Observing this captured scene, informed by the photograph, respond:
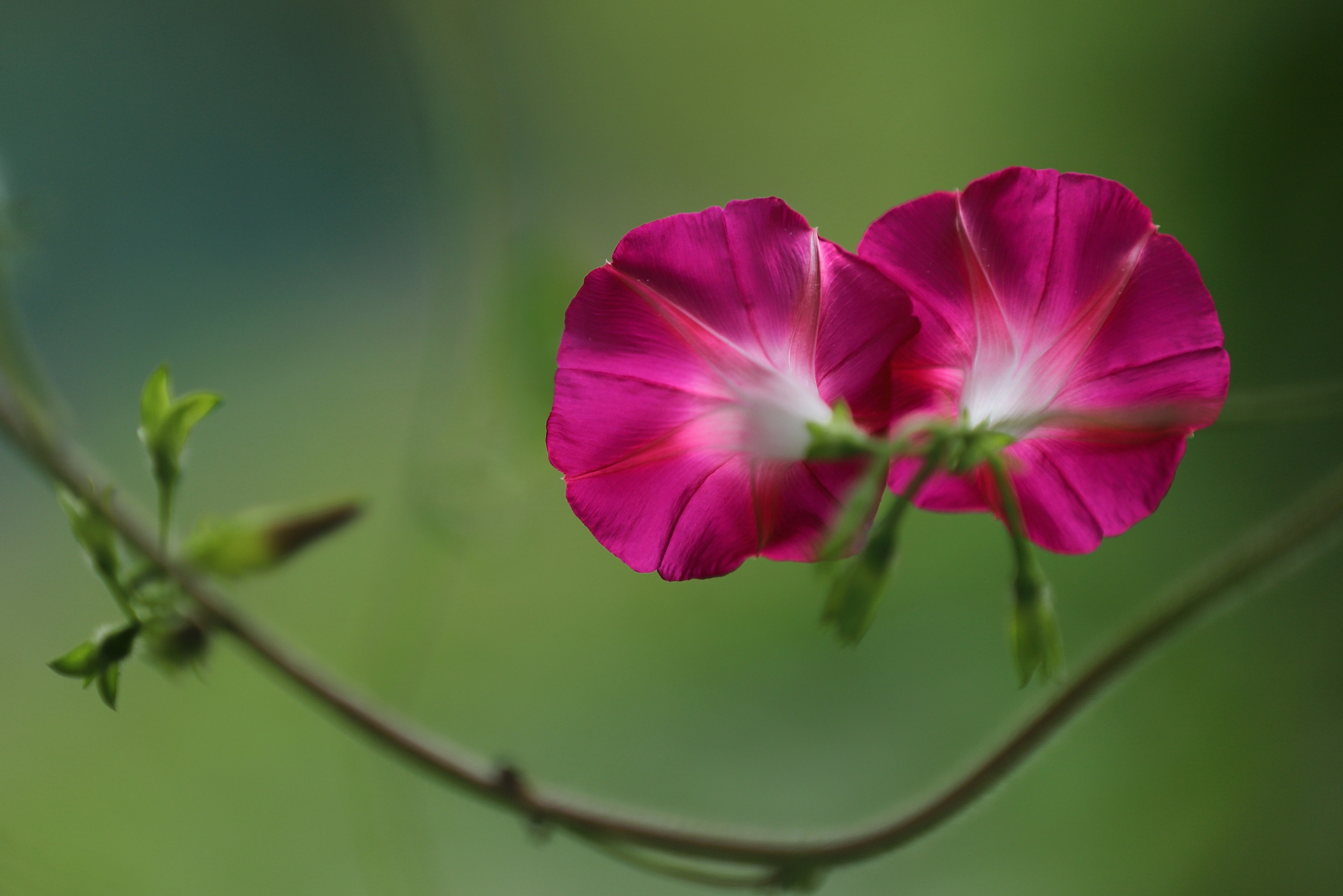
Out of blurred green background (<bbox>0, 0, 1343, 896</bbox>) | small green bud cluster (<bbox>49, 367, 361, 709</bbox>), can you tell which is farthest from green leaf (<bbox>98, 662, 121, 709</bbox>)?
blurred green background (<bbox>0, 0, 1343, 896</bbox>)

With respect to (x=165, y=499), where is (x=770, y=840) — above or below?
below

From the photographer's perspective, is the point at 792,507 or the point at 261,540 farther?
the point at 261,540

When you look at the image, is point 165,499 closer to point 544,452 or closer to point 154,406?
point 154,406

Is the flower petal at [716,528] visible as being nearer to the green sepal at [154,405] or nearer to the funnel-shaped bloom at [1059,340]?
the funnel-shaped bloom at [1059,340]

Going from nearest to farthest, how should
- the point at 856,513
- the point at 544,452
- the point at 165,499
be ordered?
1. the point at 856,513
2. the point at 165,499
3. the point at 544,452

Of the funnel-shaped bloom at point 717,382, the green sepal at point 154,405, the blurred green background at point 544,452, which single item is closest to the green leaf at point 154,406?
the green sepal at point 154,405

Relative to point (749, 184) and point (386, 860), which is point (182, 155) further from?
point (386, 860)

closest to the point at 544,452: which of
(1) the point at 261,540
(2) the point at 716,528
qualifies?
(1) the point at 261,540
